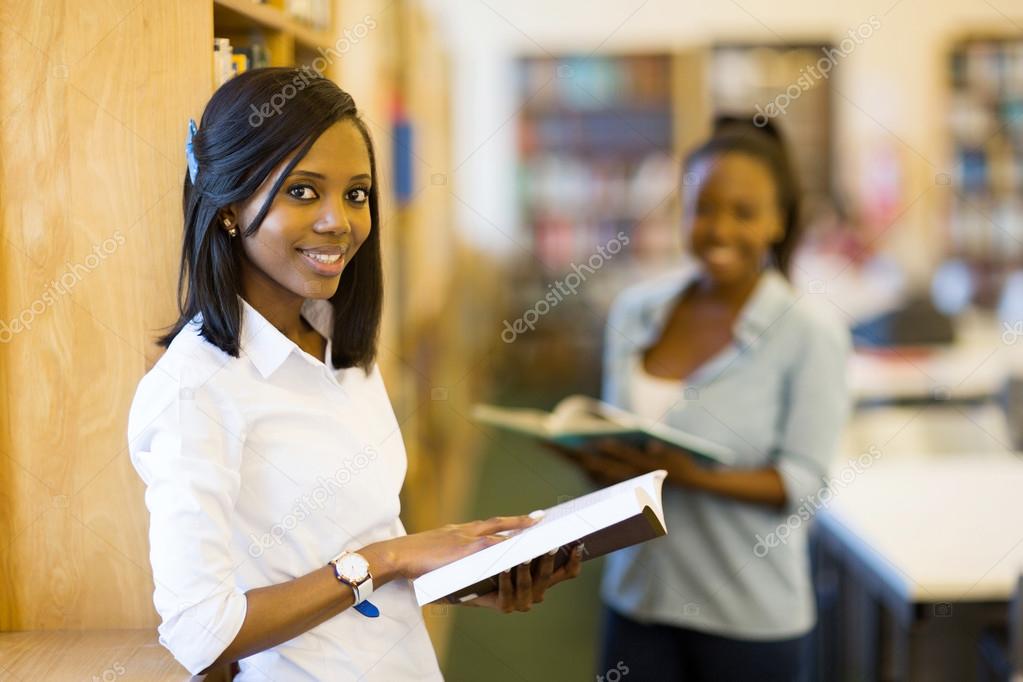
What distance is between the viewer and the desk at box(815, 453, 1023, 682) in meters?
2.15

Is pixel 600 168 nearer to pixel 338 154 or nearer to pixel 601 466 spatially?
pixel 601 466

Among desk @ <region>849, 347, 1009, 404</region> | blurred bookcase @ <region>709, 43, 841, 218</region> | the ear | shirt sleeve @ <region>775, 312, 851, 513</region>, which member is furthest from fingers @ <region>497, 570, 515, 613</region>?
blurred bookcase @ <region>709, 43, 841, 218</region>

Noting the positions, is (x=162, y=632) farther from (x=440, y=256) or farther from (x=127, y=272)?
(x=440, y=256)

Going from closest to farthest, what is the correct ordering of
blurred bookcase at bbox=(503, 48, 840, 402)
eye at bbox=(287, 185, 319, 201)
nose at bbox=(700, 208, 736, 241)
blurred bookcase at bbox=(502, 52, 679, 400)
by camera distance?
1. eye at bbox=(287, 185, 319, 201)
2. nose at bbox=(700, 208, 736, 241)
3. blurred bookcase at bbox=(503, 48, 840, 402)
4. blurred bookcase at bbox=(502, 52, 679, 400)

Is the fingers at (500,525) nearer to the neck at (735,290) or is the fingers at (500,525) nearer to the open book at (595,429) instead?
the open book at (595,429)

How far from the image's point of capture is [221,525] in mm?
1097

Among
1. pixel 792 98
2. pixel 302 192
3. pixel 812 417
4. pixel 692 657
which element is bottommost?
pixel 692 657

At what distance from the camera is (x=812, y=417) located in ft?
6.72

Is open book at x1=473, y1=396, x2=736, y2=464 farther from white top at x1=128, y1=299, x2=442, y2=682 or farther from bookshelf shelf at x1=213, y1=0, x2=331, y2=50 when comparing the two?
bookshelf shelf at x1=213, y1=0, x2=331, y2=50

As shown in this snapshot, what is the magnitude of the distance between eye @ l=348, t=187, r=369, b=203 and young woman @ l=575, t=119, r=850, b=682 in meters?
0.96

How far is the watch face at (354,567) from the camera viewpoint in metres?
1.19

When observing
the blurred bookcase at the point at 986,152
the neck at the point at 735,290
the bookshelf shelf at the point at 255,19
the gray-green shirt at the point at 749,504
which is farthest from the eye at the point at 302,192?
the blurred bookcase at the point at 986,152

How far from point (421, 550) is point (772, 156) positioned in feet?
4.31

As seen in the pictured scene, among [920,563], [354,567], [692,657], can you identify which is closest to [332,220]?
[354,567]
